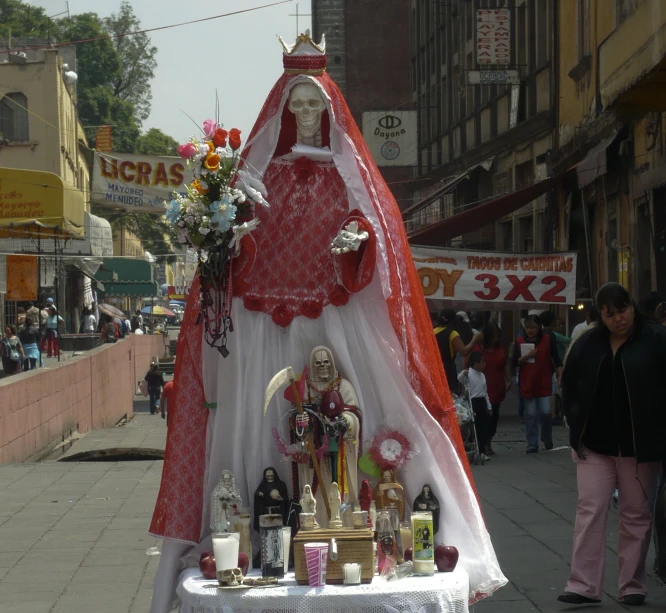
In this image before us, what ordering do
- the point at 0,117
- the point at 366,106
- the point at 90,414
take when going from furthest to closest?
1. the point at 366,106
2. the point at 0,117
3. the point at 90,414

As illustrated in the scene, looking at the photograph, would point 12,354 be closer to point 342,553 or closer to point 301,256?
point 301,256

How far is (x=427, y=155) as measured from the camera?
36062 mm

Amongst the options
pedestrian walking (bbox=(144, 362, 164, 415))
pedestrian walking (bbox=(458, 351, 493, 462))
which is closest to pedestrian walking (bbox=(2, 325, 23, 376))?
pedestrian walking (bbox=(144, 362, 164, 415))

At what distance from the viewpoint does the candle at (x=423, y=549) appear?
5.13 meters

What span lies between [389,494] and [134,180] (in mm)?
19057

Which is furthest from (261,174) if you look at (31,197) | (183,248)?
(31,197)

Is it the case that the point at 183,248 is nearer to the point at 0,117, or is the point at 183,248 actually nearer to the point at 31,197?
the point at 31,197

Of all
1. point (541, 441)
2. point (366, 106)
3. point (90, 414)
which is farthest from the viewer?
point (366, 106)

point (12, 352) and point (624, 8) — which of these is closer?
point (624, 8)

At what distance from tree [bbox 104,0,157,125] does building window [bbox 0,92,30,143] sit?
24.8m

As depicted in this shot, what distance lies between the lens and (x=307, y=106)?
227 inches

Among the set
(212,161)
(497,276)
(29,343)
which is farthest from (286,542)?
(29,343)

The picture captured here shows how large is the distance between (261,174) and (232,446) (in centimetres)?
126

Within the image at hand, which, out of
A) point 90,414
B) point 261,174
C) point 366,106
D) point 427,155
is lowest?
point 90,414
